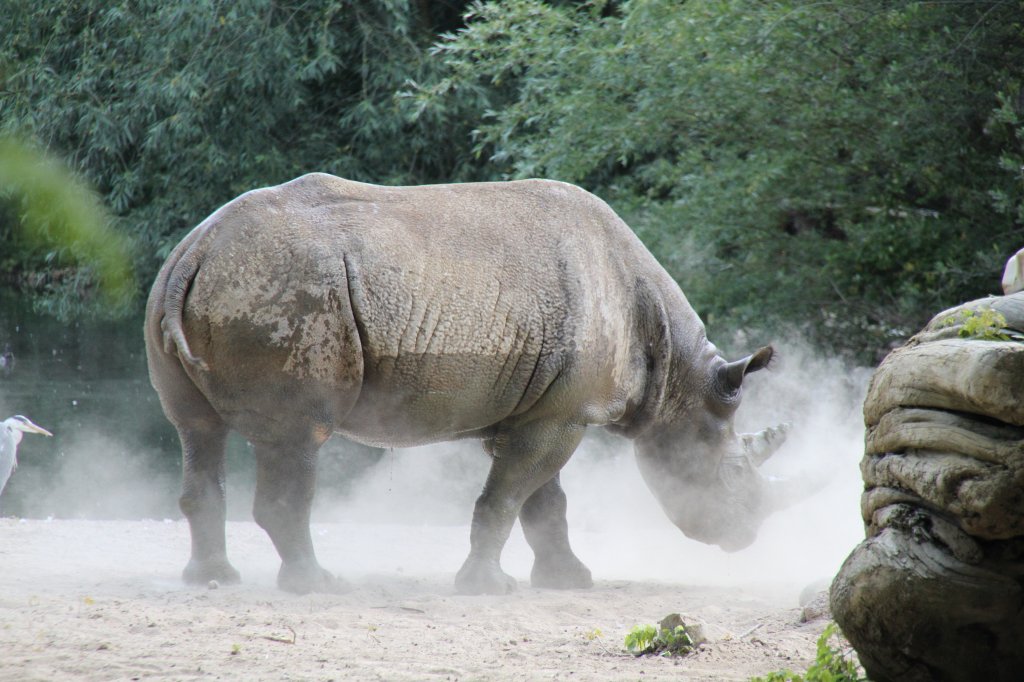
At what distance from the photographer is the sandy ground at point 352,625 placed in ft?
13.2

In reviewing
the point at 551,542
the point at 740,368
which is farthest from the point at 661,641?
the point at 740,368

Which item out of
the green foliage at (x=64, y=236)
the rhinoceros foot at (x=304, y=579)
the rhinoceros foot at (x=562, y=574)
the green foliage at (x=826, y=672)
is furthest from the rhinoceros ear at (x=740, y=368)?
the green foliage at (x=64, y=236)

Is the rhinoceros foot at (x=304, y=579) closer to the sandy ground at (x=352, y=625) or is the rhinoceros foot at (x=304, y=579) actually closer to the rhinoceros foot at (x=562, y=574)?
the sandy ground at (x=352, y=625)

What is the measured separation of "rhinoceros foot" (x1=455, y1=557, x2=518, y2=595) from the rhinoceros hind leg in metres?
0.49

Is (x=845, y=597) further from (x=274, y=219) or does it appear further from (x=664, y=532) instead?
(x=664, y=532)

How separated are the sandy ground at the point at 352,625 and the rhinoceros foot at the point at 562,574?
0.38 ft

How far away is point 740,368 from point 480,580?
179 cm

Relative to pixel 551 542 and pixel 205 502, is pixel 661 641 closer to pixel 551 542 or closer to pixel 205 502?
pixel 551 542

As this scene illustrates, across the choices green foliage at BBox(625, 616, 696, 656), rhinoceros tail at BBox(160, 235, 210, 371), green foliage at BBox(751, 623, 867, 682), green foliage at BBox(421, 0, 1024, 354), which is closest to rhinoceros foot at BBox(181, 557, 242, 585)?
rhinoceros tail at BBox(160, 235, 210, 371)

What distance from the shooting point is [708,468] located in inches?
272

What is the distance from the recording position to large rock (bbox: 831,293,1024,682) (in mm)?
3150

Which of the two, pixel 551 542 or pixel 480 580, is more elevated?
pixel 551 542

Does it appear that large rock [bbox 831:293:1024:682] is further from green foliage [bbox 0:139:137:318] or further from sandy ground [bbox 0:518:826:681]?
green foliage [bbox 0:139:137:318]

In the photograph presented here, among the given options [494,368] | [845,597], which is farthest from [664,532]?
[845,597]
